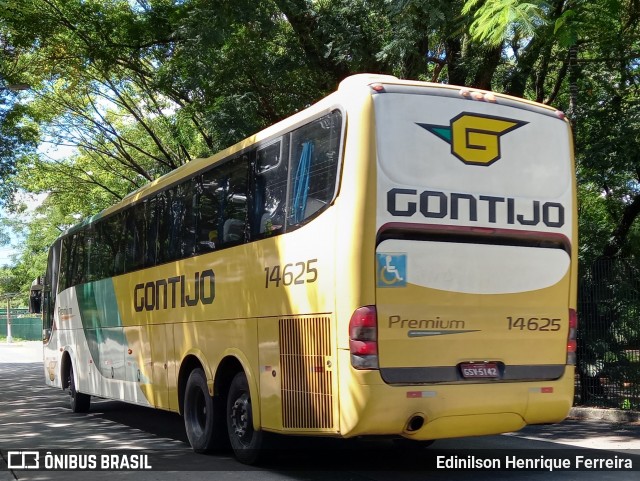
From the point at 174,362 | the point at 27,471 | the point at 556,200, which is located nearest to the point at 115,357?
the point at 174,362

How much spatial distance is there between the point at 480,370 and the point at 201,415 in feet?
13.1

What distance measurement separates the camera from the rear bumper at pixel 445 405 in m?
6.54

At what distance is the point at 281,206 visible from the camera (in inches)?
314

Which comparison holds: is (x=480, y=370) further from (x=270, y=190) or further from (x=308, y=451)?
(x=308, y=451)

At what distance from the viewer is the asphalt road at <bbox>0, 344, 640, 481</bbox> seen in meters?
7.90

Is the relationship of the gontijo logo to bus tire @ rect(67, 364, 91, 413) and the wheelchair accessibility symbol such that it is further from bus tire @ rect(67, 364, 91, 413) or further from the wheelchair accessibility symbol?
bus tire @ rect(67, 364, 91, 413)

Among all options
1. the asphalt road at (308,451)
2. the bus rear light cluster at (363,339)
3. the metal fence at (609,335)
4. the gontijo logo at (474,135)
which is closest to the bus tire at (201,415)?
the asphalt road at (308,451)

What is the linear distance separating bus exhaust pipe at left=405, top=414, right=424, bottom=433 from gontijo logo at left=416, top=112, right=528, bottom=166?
238cm

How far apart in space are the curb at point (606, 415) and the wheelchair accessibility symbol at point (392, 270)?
713 cm

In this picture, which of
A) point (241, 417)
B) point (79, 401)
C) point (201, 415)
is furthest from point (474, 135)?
point (79, 401)

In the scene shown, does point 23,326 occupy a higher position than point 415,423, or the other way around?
point 415,423

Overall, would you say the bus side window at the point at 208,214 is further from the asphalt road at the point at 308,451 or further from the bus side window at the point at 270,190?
the asphalt road at the point at 308,451

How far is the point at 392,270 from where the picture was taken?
Answer: 675cm

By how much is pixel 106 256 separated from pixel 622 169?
922cm
